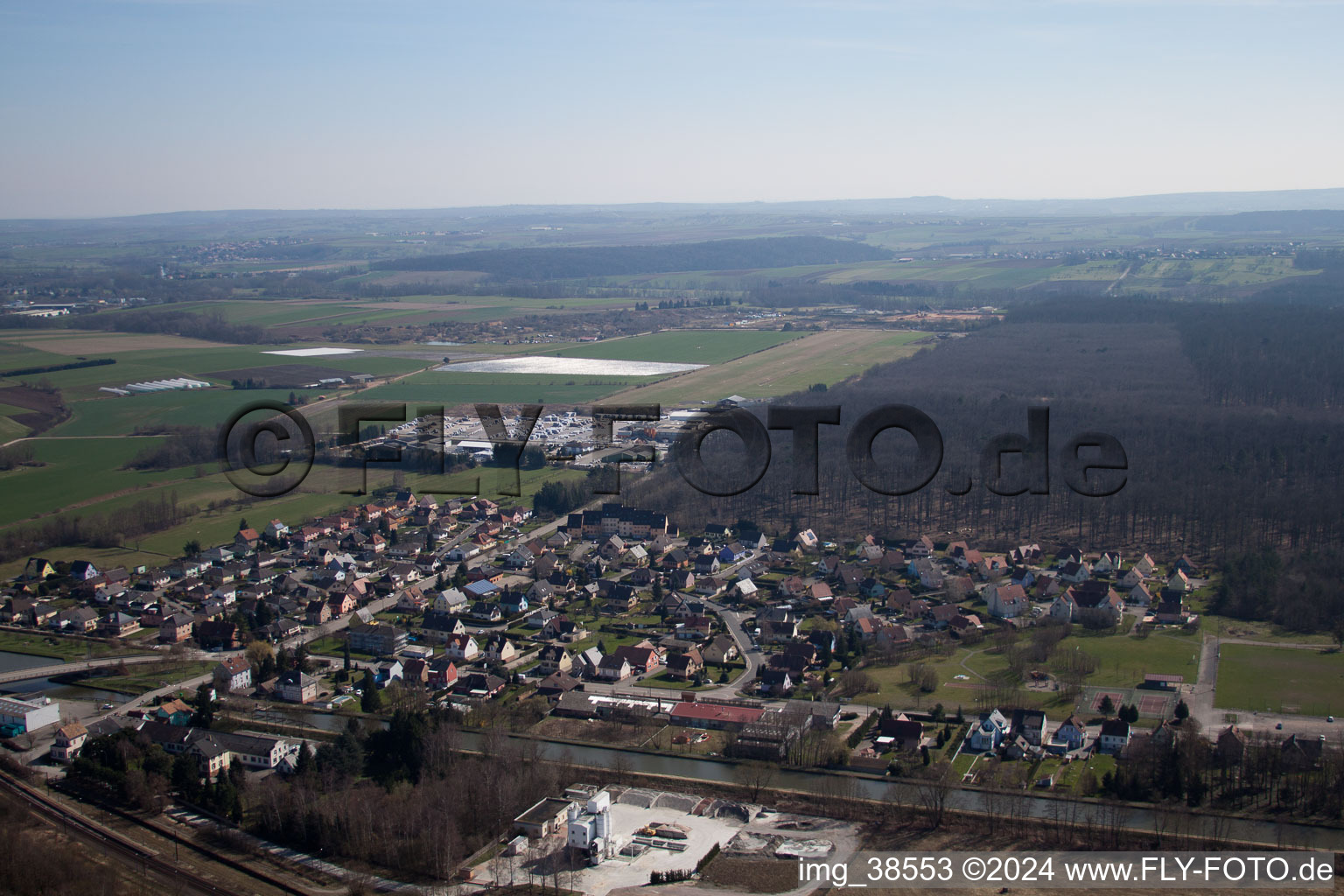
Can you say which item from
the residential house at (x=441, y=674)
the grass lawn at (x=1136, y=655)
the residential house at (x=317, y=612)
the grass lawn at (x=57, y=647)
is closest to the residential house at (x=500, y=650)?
the residential house at (x=441, y=674)

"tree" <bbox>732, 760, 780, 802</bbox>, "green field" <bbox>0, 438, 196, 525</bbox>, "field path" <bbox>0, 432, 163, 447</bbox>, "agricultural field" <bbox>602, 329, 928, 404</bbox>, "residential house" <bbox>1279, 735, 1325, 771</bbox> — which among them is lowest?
"tree" <bbox>732, 760, 780, 802</bbox>

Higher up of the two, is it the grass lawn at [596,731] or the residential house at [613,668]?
the residential house at [613,668]

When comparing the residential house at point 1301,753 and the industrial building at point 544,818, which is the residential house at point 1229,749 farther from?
the industrial building at point 544,818

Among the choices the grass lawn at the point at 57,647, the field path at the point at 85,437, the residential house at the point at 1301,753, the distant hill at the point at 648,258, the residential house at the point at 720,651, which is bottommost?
the grass lawn at the point at 57,647

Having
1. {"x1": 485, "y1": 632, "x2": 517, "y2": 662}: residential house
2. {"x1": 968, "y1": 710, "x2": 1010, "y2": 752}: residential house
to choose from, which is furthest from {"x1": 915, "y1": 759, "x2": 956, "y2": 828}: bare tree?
{"x1": 485, "y1": 632, "x2": 517, "y2": 662}: residential house

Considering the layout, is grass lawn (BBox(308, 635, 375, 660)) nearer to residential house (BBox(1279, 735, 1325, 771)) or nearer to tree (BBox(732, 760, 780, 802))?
tree (BBox(732, 760, 780, 802))
